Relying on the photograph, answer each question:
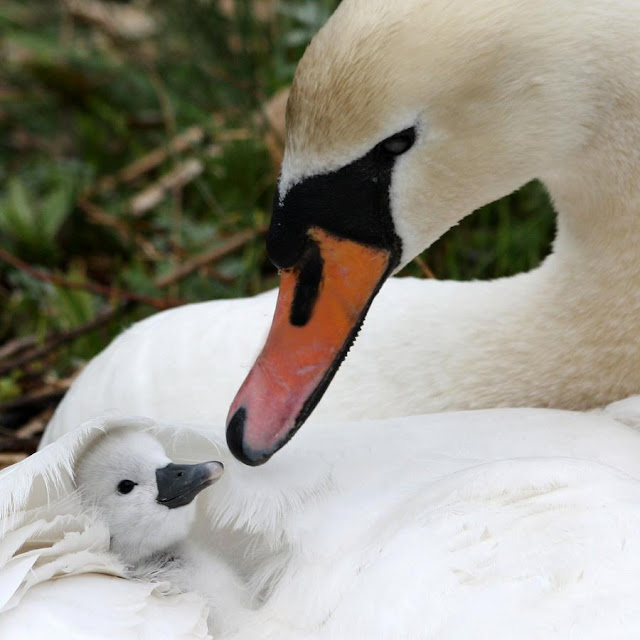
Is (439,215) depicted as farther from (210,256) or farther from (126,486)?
(210,256)

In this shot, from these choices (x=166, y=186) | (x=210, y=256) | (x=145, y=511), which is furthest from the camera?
(x=166, y=186)

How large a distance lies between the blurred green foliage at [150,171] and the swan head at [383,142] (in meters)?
1.15

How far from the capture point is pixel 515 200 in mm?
3537

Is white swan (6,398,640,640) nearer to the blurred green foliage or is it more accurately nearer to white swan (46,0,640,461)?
white swan (46,0,640,461)

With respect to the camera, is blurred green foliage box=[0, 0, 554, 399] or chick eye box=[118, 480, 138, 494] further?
blurred green foliage box=[0, 0, 554, 399]

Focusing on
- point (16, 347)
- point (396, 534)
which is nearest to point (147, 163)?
point (16, 347)

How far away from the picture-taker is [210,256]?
3.38 m

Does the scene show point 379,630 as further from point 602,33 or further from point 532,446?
point 602,33

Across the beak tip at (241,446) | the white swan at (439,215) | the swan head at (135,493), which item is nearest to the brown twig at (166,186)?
the white swan at (439,215)

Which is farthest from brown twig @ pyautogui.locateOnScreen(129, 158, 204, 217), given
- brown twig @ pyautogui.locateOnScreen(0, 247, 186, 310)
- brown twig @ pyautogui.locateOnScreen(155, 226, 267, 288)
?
brown twig @ pyautogui.locateOnScreen(0, 247, 186, 310)

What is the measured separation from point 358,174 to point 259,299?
25.7 inches

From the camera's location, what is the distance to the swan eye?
1.71 meters

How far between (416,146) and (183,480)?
0.63 m

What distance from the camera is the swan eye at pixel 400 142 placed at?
1.71 meters
